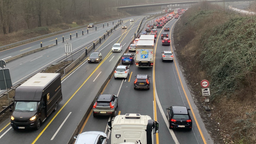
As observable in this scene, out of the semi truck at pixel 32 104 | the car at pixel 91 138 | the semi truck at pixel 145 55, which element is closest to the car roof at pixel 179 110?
the car at pixel 91 138

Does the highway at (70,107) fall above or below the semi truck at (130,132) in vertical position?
below

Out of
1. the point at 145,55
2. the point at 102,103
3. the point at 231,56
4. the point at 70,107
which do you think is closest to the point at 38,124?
the point at 70,107

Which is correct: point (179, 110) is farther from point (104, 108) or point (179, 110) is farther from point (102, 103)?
point (102, 103)

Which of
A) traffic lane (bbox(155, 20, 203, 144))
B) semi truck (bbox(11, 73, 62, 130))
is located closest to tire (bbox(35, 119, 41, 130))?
semi truck (bbox(11, 73, 62, 130))

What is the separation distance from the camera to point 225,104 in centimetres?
1811

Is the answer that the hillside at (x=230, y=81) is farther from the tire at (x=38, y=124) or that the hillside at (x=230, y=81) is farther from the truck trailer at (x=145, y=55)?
the tire at (x=38, y=124)

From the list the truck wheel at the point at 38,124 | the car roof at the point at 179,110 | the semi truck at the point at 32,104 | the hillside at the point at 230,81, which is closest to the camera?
the hillside at the point at 230,81

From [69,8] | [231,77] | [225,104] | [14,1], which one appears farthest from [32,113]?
[69,8]

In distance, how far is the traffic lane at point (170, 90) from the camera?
49.9 ft

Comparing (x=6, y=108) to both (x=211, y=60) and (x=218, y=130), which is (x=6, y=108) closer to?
(x=218, y=130)

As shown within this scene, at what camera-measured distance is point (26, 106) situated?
1568 centimetres

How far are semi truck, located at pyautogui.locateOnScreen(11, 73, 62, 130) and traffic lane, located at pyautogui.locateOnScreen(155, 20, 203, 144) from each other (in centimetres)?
847

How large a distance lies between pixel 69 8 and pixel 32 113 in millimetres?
89952

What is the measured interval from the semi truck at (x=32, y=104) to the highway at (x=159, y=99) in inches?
121
